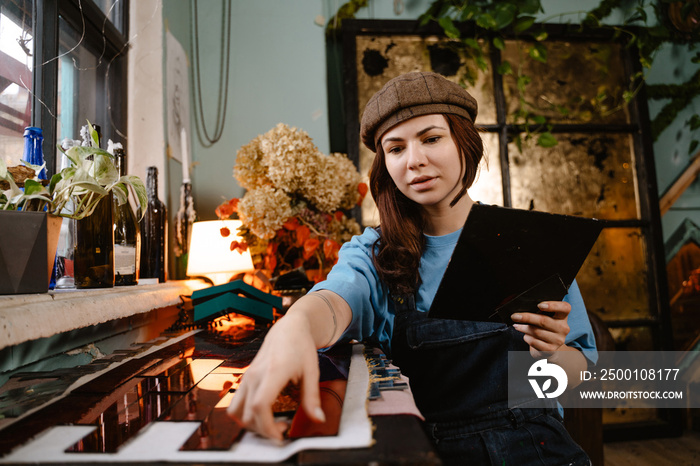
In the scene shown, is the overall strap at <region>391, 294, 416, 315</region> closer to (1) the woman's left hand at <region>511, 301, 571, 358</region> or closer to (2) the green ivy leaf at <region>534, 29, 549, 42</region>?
(1) the woman's left hand at <region>511, 301, 571, 358</region>

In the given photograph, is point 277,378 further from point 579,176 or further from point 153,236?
point 579,176

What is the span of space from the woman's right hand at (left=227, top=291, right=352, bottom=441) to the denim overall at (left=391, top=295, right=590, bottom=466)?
0.49 m

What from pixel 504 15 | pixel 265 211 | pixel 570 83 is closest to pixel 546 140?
pixel 570 83

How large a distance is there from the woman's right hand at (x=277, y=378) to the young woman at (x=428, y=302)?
24cm

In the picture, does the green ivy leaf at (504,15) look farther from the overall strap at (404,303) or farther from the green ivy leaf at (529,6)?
the overall strap at (404,303)

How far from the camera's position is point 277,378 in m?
0.43

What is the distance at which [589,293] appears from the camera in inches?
86.7

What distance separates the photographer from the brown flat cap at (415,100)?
3.16 ft

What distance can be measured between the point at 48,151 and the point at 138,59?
2.54ft

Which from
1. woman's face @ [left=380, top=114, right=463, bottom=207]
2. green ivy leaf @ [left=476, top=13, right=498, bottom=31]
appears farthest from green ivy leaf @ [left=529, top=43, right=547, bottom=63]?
woman's face @ [left=380, top=114, right=463, bottom=207]

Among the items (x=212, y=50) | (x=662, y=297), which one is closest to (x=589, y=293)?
(x=662, y=297)

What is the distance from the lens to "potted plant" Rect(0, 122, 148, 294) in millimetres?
676

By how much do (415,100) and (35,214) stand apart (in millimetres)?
784

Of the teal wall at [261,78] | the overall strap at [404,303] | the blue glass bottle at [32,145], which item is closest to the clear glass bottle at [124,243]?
the blue glass bottle at [32,145]
